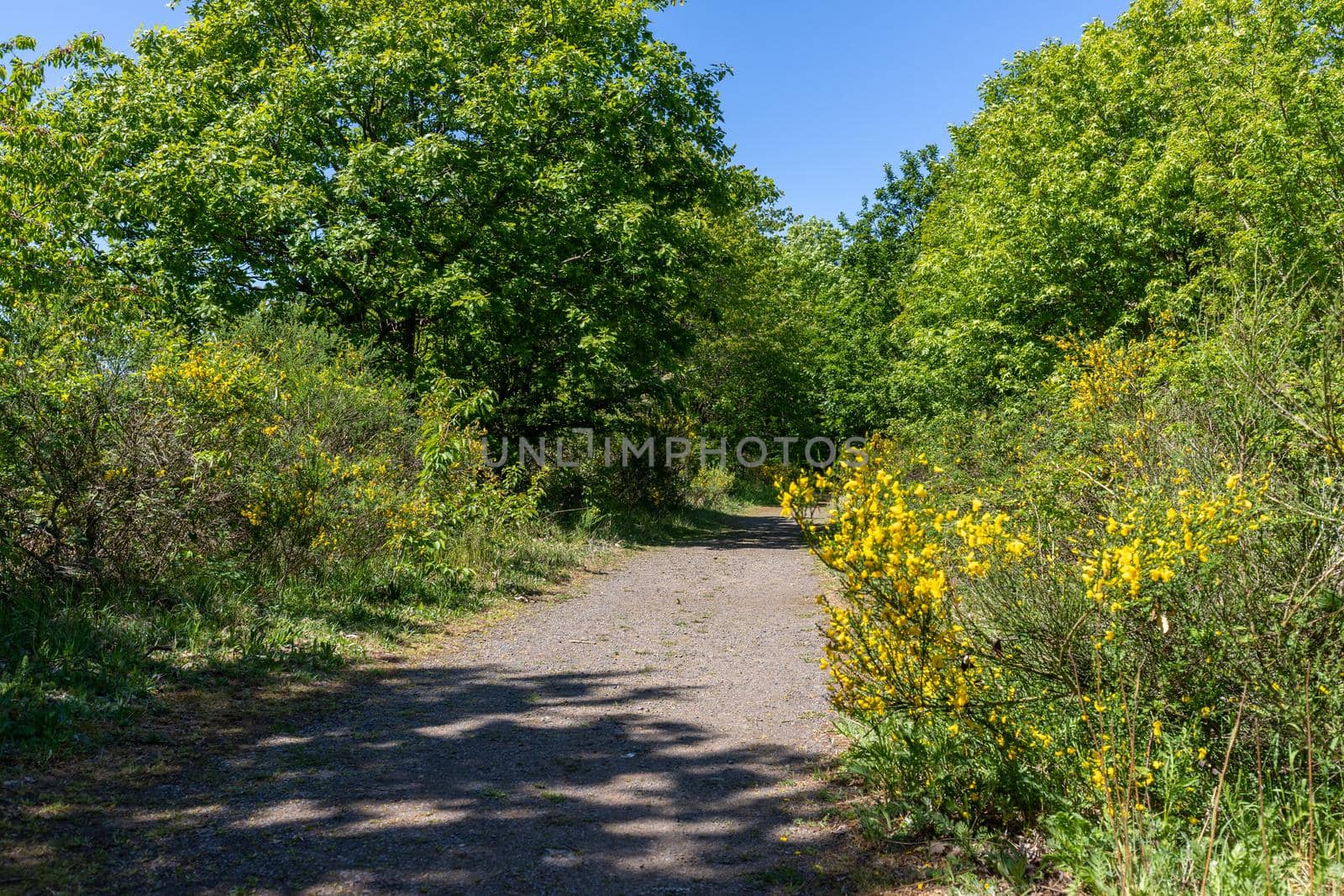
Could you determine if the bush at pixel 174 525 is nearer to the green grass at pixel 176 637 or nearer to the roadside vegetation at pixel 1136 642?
the green grass at pixel 176 637

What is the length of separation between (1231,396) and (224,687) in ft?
19.6

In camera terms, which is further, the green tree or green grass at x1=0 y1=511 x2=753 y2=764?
the green tree

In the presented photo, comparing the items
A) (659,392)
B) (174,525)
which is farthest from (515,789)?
(659,392)

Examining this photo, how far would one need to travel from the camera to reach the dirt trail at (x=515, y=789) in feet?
10.9

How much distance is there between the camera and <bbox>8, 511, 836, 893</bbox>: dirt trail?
3.31m

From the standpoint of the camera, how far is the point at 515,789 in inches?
164

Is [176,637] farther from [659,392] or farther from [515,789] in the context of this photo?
[659,392]

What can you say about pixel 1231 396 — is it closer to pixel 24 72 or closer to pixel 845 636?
pixel 845 636

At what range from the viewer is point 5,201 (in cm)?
729

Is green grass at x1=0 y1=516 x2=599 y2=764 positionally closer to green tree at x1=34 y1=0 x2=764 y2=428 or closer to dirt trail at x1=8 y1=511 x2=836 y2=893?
dirt trail at x1=8 y1=511 x2=836 y2=893

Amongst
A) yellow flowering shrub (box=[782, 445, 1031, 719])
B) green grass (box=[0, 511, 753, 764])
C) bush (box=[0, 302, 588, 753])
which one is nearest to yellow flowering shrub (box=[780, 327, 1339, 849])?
yellow flowering shrub (box=[782, 445, 1031, 719])

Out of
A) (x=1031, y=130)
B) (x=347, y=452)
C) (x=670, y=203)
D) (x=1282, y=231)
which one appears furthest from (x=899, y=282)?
(x=347, y=452)

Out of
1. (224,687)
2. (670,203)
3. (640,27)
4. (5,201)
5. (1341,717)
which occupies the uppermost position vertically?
(640,27)

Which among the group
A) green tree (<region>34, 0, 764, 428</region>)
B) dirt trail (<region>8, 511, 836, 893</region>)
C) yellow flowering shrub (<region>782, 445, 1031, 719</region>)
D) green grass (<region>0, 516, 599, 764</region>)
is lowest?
dirt trail (<region>8, 511, 836, 893</region>)
